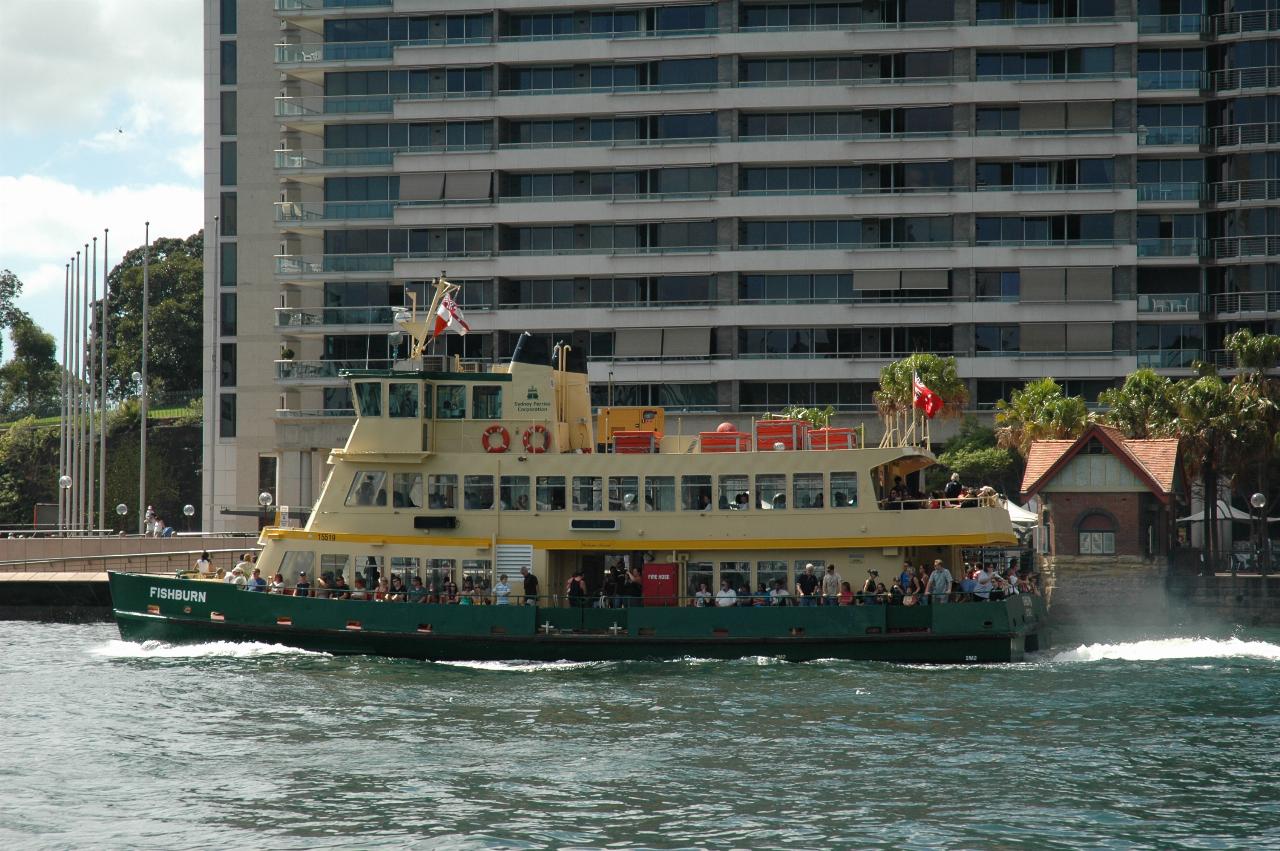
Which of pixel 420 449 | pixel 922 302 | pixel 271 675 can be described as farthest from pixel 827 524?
pixel 922 302

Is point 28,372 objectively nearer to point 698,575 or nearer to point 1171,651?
point 698,575

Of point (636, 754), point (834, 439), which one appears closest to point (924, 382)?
point (834, 439)

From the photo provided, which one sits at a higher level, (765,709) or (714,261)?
(714,261)

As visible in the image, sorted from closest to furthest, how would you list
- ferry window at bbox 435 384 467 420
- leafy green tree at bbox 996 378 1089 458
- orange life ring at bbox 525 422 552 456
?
orange life ring at bbox 525 422 552 456 < ferry window at bbox 435 384 467 420 < leafy green tree at bbox 996 378 1089 458

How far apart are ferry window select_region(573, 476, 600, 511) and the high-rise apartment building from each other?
107ft

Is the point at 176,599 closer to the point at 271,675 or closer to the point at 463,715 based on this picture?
the point at 271,675

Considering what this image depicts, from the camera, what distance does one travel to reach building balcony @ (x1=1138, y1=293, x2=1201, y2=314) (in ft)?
217

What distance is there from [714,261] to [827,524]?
3433 cm

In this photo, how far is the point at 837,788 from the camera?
69.2 ft

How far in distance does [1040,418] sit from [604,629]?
27.6 m

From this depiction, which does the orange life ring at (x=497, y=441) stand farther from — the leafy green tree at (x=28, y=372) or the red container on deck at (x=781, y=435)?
the leafy green tree at (x=28, y=372)

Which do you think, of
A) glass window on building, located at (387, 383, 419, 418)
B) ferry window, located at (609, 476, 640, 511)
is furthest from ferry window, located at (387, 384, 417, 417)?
ferry window, located at (609, 476, 640, 511)

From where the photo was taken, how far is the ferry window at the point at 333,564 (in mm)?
34906

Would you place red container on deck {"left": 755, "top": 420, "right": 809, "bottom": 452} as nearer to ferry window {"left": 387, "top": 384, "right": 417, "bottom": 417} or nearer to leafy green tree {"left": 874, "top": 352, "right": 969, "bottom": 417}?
ferry window {"left": 387, "top": 384, "right": 417, "bottom": 417}
